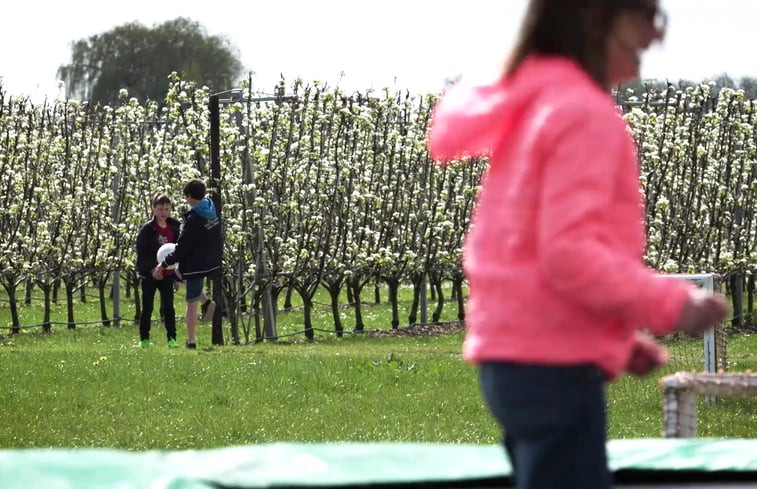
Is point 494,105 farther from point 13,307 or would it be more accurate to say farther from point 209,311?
point 13,307

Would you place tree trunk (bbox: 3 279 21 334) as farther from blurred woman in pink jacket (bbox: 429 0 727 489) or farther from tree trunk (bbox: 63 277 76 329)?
blurred woman in pink jacket (bbox: 429 0 727 489)

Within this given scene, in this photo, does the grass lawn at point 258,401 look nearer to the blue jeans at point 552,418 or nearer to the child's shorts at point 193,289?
the child's shorts at point 193,289

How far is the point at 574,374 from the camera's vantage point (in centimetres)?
229

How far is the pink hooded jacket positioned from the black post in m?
10.6

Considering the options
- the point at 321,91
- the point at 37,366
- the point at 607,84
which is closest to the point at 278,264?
the point at 321,91

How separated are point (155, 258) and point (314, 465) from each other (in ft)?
28.7

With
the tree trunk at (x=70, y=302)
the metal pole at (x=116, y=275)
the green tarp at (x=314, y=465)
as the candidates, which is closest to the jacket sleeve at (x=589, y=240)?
the green tarp at (x=314, y=465)

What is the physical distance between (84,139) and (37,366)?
8.72 meters

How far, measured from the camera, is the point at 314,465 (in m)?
3.66

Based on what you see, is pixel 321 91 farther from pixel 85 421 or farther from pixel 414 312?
pixel 85 421

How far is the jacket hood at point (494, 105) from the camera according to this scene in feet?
7.64

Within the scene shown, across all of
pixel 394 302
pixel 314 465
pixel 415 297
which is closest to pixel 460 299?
pixel 415 297

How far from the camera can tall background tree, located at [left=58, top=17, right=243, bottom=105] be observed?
5800 cm

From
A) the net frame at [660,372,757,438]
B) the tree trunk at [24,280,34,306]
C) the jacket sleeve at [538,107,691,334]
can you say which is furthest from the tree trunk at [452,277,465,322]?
the jacket sleeve at [538,107,691,334]
